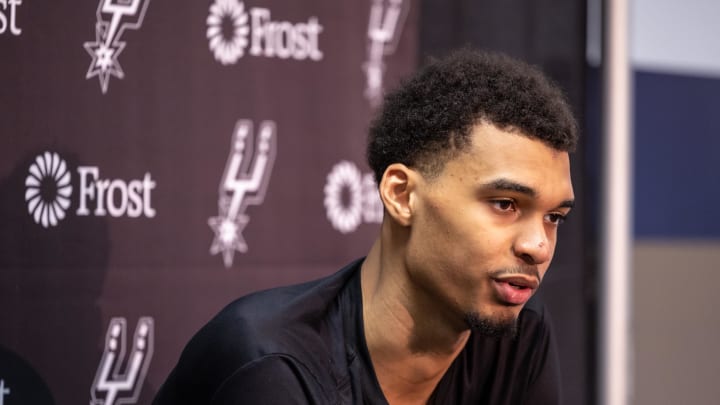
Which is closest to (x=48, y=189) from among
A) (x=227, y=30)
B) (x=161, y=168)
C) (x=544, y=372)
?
(x=161, y=168)

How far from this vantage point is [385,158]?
1.52 metres

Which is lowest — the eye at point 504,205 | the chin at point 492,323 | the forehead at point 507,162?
the chin at point 492,323

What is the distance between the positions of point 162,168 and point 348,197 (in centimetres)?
41

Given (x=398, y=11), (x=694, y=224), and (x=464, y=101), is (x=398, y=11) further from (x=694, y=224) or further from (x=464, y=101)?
(x=694, y=224)

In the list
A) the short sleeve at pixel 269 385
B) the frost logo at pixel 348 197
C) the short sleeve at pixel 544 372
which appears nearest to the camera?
the short sleeve at pixel 269 385

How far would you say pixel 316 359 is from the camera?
142cm

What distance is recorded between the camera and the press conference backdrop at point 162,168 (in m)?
1.74

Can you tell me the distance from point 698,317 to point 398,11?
1.53 m

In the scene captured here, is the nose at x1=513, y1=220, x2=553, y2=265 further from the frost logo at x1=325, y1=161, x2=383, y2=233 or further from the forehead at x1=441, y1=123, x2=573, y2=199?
the frost logo at x1=325, y1=161, x2=383, y2=233

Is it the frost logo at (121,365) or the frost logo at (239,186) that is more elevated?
the frost logo at (239,186)

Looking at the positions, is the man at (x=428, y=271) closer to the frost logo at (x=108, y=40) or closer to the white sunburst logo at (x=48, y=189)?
the white sunburst logo at (x=48, y=189)

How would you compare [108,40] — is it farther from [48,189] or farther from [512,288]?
[512,288]

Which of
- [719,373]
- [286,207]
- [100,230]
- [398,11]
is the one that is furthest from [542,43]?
[719,373]

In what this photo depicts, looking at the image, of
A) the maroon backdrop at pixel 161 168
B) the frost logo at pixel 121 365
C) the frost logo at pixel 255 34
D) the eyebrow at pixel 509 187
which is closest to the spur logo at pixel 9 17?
the maroon backdrop at pixel 161 168
